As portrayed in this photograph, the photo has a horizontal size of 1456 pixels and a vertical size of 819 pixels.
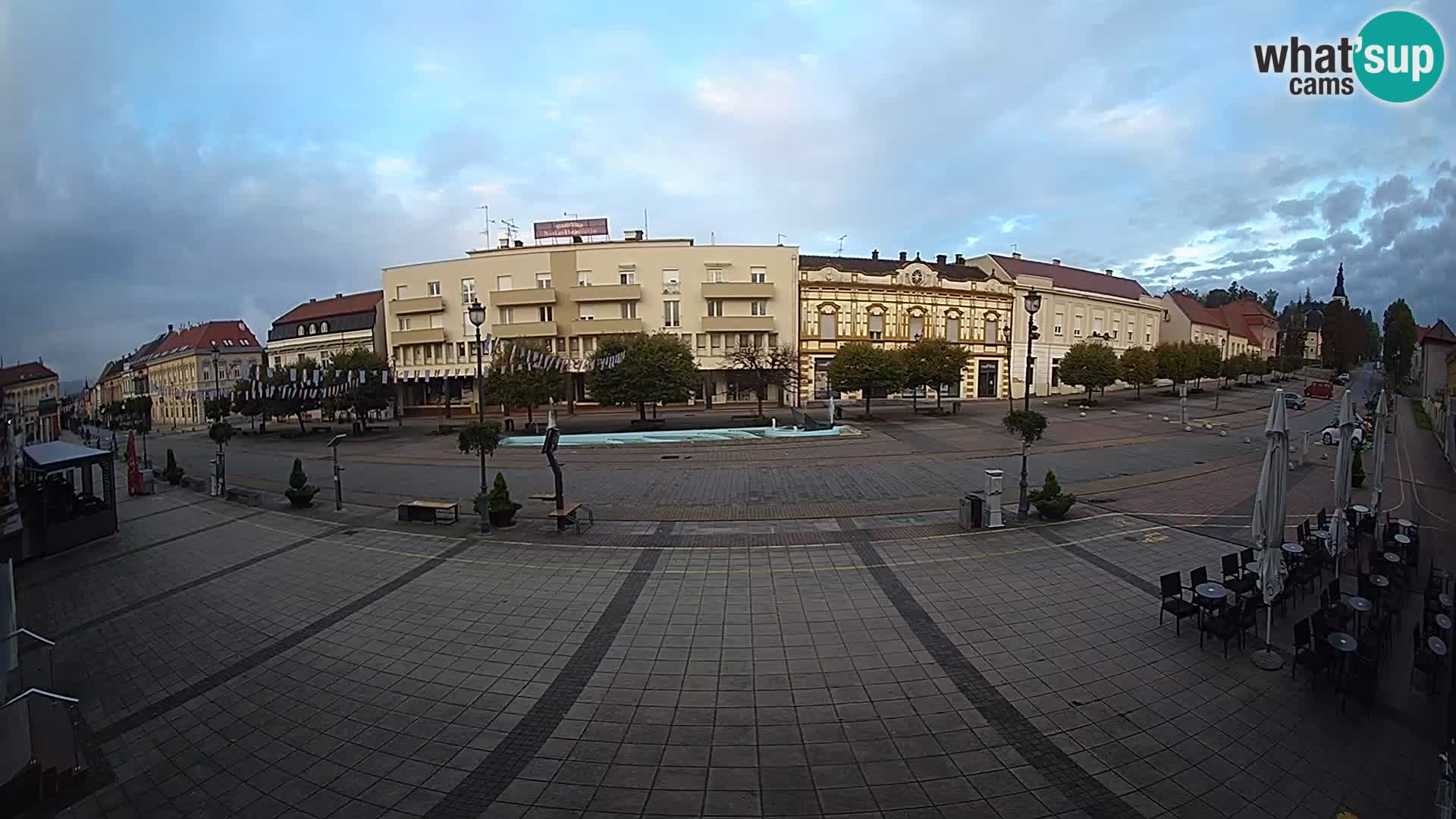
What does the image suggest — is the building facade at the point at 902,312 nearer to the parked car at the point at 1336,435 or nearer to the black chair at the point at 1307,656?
the parked car at the point at 1336,435

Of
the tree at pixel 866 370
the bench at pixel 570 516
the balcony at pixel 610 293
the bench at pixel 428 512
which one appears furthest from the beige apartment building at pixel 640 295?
the bench at pixel 570 516

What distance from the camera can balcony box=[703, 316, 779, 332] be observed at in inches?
2025

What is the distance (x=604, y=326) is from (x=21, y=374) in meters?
35.2

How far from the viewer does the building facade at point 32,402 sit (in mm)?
15070

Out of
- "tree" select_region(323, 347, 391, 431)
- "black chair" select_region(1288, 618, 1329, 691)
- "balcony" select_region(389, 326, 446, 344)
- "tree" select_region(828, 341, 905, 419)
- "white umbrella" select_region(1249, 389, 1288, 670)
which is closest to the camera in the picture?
"black chair" select_region(1288, 618, 1329, 691)

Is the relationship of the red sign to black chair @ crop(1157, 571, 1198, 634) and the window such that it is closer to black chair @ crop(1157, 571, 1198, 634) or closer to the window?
the window

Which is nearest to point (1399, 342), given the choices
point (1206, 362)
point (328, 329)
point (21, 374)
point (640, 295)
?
point (1206, 362)

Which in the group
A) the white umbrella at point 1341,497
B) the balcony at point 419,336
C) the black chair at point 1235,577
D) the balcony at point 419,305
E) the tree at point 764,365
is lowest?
the black chair at point 1235,577

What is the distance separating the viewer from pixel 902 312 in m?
53.4

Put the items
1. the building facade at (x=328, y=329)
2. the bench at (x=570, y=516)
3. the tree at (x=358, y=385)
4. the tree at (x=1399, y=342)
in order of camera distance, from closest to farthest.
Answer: the bench at (x=570, y=516) < the tree at (x=358, y=385) < the building facade at (x=328, y=329) < the tree at (x=1399, y=342)

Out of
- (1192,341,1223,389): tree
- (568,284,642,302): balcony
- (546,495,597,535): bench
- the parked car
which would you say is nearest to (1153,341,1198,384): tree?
(1192,341,1223,389): tree

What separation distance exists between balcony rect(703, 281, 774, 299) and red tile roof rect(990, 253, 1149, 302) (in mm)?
26252

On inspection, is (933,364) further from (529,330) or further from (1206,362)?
(1206,362)

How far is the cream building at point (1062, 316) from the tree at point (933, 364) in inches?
468
